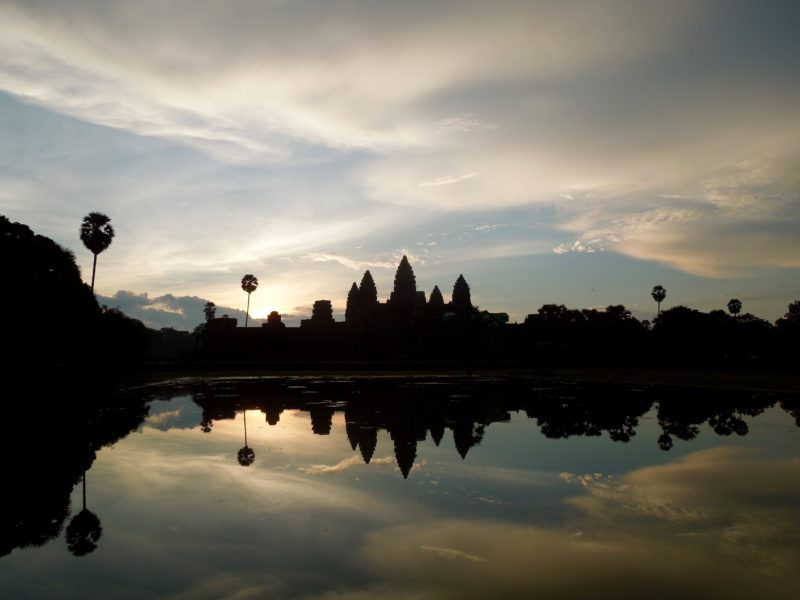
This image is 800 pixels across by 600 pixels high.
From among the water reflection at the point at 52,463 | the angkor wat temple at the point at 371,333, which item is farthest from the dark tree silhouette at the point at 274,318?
the water reflection at the point at 52,463

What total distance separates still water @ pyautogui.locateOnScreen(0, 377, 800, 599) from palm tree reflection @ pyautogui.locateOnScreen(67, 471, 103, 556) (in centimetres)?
5

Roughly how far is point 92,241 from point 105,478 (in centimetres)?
6027

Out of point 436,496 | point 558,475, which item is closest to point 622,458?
point 558,475

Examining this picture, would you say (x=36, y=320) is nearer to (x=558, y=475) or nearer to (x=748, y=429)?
(x=558, y=475)

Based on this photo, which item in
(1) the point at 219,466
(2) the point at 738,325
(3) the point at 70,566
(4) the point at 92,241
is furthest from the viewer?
(2) the point at 738,325

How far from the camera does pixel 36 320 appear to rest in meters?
40.7

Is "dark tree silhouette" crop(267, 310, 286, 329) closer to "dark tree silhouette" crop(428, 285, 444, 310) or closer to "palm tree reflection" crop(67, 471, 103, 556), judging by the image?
"dark tree silhouette" crop(428, 285, 444, 310)

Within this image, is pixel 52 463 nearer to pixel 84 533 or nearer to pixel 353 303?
pixel 84 533

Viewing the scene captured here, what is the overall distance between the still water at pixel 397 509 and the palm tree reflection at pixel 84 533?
5 cm

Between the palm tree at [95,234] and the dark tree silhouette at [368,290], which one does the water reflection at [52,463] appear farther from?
the dark tree silhouette at [368,290]

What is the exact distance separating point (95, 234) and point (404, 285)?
158ft

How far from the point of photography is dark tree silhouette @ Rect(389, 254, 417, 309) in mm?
92312

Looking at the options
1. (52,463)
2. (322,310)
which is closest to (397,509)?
(52,463)

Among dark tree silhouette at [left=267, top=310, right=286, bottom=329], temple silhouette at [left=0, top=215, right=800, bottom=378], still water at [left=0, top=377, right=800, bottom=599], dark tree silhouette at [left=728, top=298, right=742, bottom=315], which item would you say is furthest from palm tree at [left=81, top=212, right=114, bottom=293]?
dark tree silhouette at [left=728, top=298, right=742, bottom=315]
